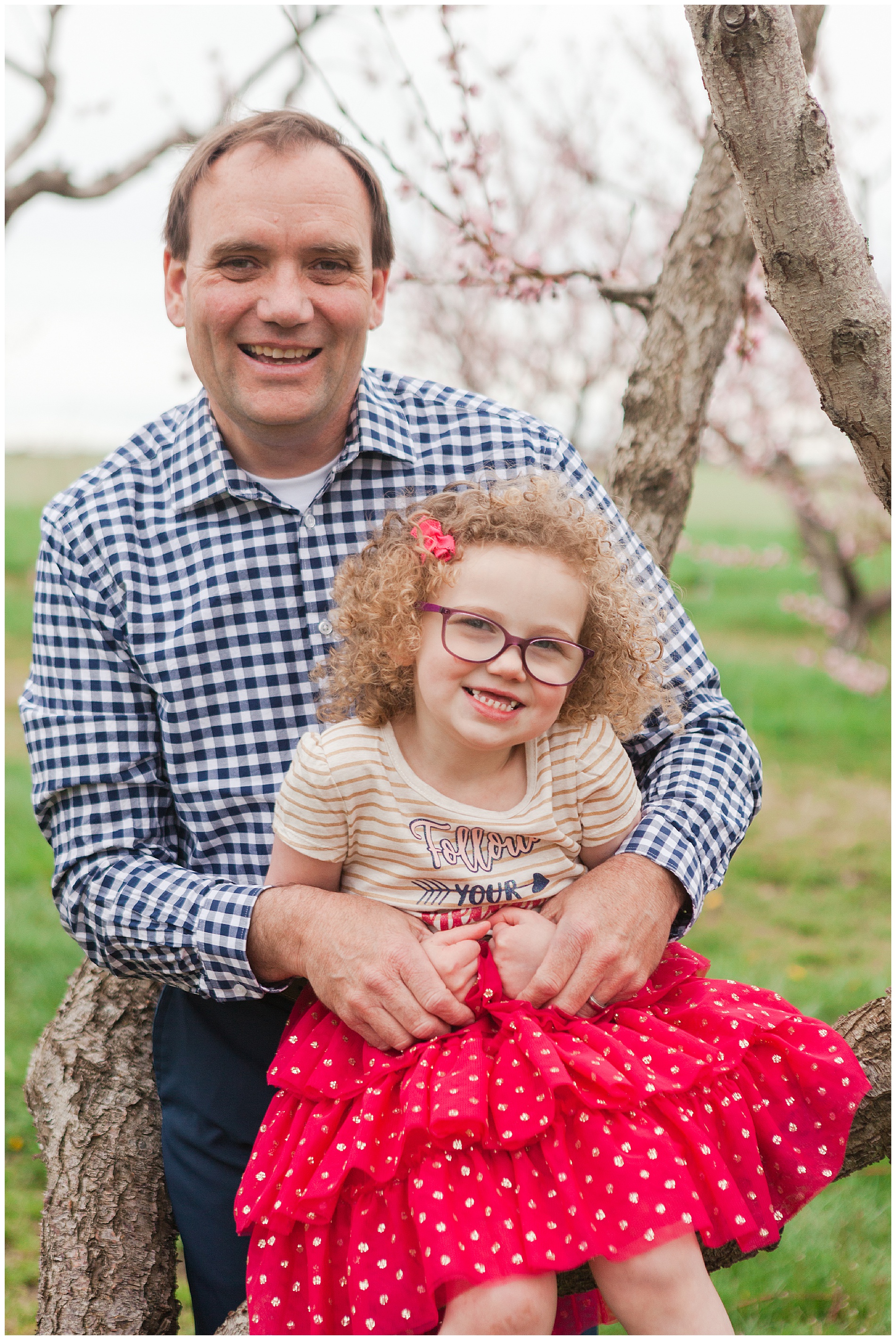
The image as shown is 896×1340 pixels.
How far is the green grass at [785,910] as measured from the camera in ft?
9.50

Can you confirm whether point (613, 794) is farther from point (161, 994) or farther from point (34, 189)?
point (34, 189)

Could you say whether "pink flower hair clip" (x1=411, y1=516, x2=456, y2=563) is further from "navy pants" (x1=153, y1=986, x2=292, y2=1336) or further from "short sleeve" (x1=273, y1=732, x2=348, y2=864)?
"navy pants" (x1=153, y1=986, x2=292, y2=1336)

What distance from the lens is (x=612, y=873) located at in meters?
1.89

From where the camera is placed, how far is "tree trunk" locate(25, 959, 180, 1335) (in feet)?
7.25

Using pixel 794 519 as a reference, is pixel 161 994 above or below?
below

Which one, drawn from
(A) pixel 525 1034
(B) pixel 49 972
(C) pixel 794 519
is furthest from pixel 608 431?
(A) pixel 525 1034

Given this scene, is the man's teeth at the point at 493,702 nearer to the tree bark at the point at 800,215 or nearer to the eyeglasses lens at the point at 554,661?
the eyeglasses lens at the point at 554,661

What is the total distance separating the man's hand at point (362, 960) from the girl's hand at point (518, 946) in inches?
3.3

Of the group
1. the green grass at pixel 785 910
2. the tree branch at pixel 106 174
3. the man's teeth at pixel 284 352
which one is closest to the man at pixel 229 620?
the man's teeth at pixel 284 352

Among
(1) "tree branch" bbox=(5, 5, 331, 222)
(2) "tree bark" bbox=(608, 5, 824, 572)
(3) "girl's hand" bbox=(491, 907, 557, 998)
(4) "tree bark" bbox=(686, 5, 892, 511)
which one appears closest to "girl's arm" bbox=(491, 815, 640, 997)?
(3) "girl's hand" bbox=(491, 907, 557, 998)

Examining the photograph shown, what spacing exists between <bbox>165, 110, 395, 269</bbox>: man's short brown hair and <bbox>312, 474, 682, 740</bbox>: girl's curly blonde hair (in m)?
0.75

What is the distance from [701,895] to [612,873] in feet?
0.70

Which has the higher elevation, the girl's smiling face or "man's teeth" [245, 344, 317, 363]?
"man's teeth" [245, 344, 317, 363]

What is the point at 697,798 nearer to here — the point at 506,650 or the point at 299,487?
the point at 506,650
